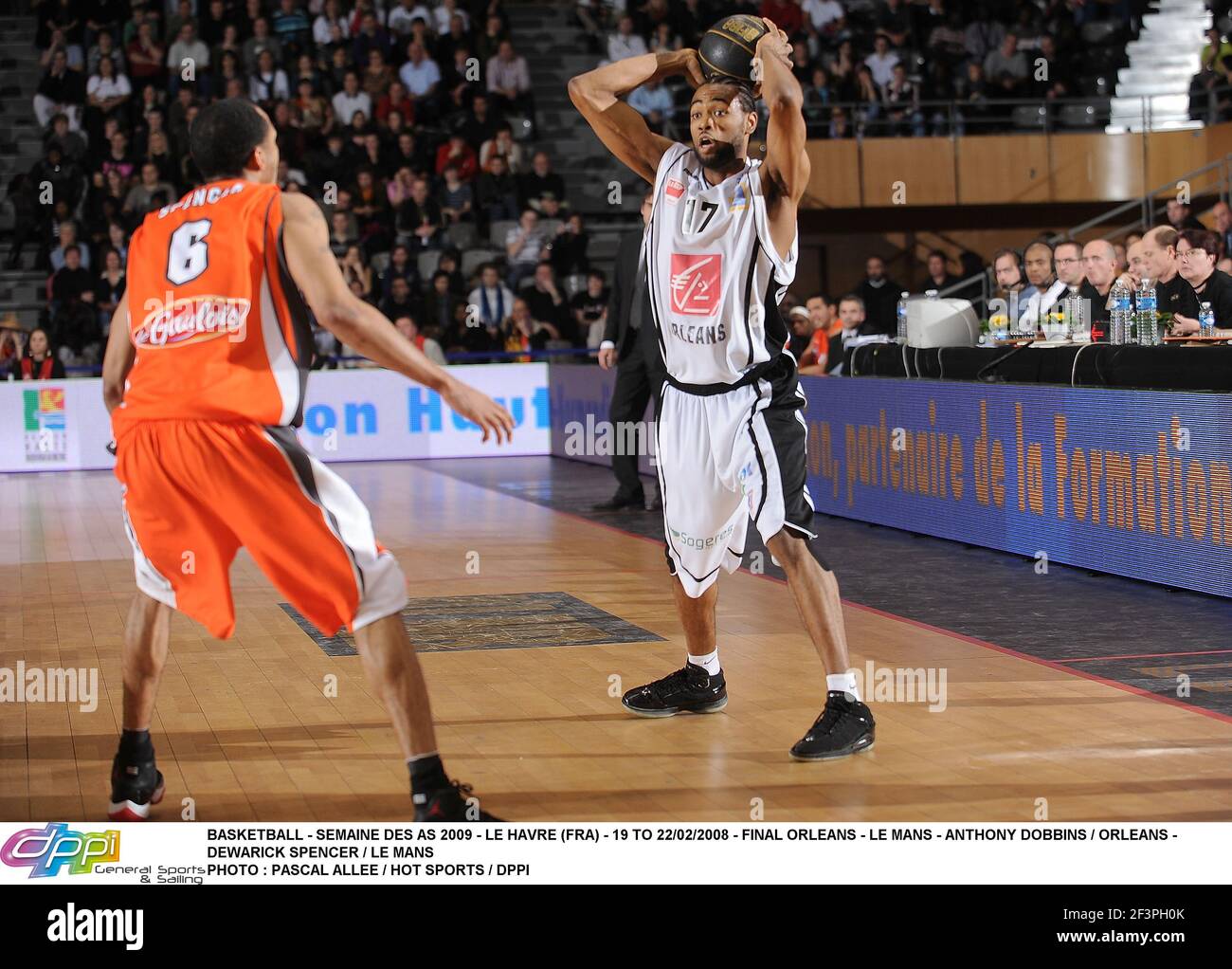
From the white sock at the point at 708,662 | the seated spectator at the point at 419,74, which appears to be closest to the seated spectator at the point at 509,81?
the seated spectator at the point at 419,74

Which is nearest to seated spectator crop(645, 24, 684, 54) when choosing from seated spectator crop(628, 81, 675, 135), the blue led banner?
seated spectator crop(628, 81, 675, 135)

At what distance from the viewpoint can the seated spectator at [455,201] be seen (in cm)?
1956

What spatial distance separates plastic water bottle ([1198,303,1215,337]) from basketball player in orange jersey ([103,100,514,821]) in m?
5.57

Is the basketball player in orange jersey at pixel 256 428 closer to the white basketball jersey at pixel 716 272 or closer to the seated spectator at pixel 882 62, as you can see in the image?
the white basketball jersey at pixel 716 272

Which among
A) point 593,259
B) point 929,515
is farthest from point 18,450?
point 929,515

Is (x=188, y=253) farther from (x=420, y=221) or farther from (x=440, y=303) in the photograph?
(x=420, y=221)

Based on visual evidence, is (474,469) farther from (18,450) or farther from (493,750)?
(493,750)

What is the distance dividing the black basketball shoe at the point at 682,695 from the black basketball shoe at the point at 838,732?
609mm

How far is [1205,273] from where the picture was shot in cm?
927

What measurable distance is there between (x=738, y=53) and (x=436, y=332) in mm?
13080

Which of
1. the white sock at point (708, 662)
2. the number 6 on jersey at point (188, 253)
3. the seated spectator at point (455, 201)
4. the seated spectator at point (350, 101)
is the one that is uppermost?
the seated spectator at point (350, 101)

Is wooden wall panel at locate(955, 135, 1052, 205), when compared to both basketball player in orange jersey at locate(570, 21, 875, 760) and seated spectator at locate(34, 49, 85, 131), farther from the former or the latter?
basketball player in orange jersey at locate(570, 21, 875, 760)

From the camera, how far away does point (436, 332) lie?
1778cm

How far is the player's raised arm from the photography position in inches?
179
